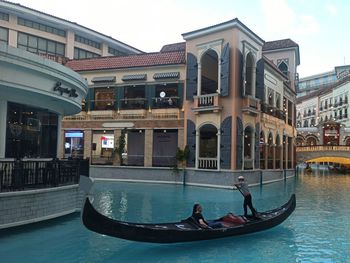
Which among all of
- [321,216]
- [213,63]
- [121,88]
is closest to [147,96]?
[121,88]

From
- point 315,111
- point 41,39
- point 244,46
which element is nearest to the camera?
point 244,46

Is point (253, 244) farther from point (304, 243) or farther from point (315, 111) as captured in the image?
point (315, 111)

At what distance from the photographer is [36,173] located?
453 inches

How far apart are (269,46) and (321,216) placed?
91.9ft

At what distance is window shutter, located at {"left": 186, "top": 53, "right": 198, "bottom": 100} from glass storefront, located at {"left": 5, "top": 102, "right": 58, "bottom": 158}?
1323 cm

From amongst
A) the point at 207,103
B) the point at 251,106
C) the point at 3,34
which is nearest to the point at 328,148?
the point at 251,106

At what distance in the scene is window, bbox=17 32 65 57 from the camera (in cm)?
3794

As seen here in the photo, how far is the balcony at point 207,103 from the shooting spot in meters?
25.4

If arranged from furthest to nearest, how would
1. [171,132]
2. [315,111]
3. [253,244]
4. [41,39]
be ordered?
[315,111] → [41,39] → [171,132] → [253,244]

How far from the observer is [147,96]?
29.1 meters

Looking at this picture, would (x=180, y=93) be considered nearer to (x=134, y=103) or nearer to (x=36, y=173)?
(x=134, y=103)

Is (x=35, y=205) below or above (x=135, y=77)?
below

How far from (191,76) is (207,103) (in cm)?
256

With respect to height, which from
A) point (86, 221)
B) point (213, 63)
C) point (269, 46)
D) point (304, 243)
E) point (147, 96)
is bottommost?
point (304, 243)
